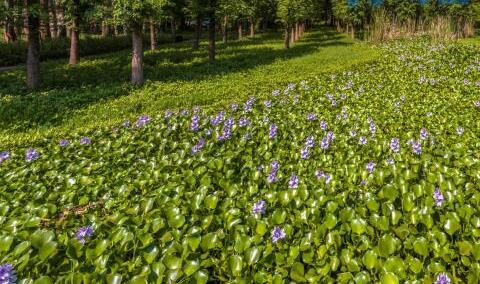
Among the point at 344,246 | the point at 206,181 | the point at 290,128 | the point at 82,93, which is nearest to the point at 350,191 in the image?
the point at 344,246

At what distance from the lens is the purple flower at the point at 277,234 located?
3.64 metres

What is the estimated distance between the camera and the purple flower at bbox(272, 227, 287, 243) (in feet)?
12.0

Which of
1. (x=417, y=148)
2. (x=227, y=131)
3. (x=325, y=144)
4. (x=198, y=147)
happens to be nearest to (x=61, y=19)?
(x=227, y=131)

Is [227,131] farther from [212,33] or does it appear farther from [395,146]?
[212,33]

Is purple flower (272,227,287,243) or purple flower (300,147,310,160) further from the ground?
purple flower (300,147,310,160)

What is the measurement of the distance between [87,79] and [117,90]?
3.81 metres

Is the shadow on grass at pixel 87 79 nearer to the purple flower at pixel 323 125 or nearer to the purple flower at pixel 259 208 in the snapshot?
the purple flower at pixel 323 125

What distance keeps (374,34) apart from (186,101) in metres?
27.9

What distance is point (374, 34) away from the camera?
3597 centimetres

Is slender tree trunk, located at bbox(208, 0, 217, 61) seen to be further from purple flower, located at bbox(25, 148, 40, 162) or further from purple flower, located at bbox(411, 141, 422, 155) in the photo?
purple flower, located at bbox(411, 141, 422, 155)

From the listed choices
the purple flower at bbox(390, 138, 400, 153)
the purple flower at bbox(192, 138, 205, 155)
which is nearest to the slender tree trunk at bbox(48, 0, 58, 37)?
the purple flower at bbox(192, 138, 205, 155)

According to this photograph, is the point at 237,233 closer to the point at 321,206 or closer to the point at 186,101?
the point at 321,206

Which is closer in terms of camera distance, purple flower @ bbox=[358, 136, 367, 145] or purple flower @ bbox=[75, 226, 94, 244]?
purple flower @ bbox=[75, 226, 94, 244]

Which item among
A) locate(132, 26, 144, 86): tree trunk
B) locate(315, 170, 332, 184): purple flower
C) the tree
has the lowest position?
locate(315, 170, 332, 184): purple flower
